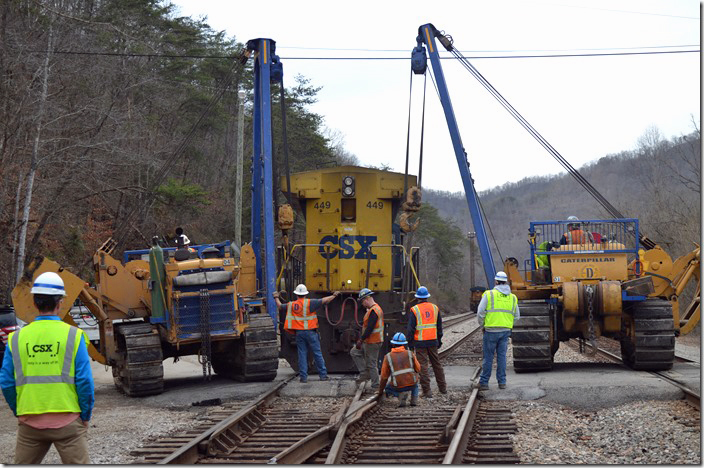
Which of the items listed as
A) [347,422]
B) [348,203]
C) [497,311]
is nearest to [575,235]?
[497,311]

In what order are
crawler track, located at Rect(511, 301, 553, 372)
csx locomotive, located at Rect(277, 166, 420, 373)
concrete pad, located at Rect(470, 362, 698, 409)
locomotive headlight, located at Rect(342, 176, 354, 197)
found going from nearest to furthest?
concrete pad, located at Rect(470, 362, 698, 409)
crawler track, located at Rect(511, 301, 553, 372)
csx locomotive, located at Rect(277, 166, 420, 373)
locomotive headlight, located at Rect(342, 176, 354, 197)

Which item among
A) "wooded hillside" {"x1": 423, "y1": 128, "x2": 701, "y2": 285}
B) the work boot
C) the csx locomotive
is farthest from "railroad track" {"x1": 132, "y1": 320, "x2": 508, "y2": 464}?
"wooded hillside" {"x1": 423, "y1": 128, "x2": 701, "y2": 285}

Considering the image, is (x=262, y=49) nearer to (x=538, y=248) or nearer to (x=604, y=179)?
(x=538, y=248)

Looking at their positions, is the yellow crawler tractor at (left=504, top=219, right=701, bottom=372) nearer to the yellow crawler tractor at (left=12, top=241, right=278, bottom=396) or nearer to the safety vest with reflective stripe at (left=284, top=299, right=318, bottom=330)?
the safety vest with reflective stripe at (left=284, top=299, right=318, bottom=330)

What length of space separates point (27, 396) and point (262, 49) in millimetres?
15179

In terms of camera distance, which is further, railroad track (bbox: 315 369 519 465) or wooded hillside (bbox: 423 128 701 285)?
wooded hillside (bbox: 423 128 701 285)

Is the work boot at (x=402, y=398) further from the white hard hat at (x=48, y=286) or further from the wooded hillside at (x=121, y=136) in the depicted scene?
the white hard hat at (x=48, y=286)

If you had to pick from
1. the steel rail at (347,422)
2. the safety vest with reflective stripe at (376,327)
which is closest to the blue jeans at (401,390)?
the steel rail at (347,422)

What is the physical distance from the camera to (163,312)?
50.3 ft

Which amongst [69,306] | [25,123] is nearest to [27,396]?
[69,306]

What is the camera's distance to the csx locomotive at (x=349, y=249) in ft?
56.1

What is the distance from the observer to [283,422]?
11.7 metres

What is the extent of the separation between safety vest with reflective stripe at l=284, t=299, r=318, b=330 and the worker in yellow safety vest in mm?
3146

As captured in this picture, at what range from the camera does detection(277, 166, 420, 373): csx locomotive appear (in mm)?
17094
